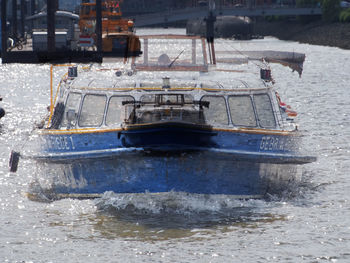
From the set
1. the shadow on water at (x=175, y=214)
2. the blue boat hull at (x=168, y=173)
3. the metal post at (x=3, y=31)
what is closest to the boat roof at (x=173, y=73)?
the blue boat hull at (x=168, y=173)

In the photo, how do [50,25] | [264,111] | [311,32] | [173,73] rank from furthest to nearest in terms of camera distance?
[311,32] < [50,25] < [173,73] < [264,111]

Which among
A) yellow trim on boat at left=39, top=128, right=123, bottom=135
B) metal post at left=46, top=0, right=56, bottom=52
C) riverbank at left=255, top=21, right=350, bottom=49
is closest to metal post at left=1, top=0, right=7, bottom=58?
metal post at left=46, top=0, right=56, bottom=52

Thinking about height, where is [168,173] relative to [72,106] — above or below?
below

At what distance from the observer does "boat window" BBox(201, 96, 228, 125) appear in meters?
18.2

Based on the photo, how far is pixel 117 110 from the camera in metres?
18.4

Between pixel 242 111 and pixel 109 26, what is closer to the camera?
pixel 242 111

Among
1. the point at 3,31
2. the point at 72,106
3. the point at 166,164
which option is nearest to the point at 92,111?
the point at 72,106

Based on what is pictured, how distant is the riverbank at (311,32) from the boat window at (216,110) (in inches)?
3290

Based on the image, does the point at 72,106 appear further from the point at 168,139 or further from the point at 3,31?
the point at 3,31

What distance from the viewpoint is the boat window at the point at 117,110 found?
59.9ft

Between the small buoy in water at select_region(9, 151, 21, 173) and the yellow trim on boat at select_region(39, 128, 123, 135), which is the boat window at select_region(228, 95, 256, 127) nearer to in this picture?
the yellow trim on boat at select_region(39, 128, 123, 135)

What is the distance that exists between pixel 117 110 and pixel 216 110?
2260 mm

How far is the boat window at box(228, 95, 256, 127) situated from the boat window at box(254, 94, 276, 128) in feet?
0.82

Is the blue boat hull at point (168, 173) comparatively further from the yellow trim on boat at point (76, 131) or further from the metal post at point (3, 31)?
the metal post at point (3, 31)
